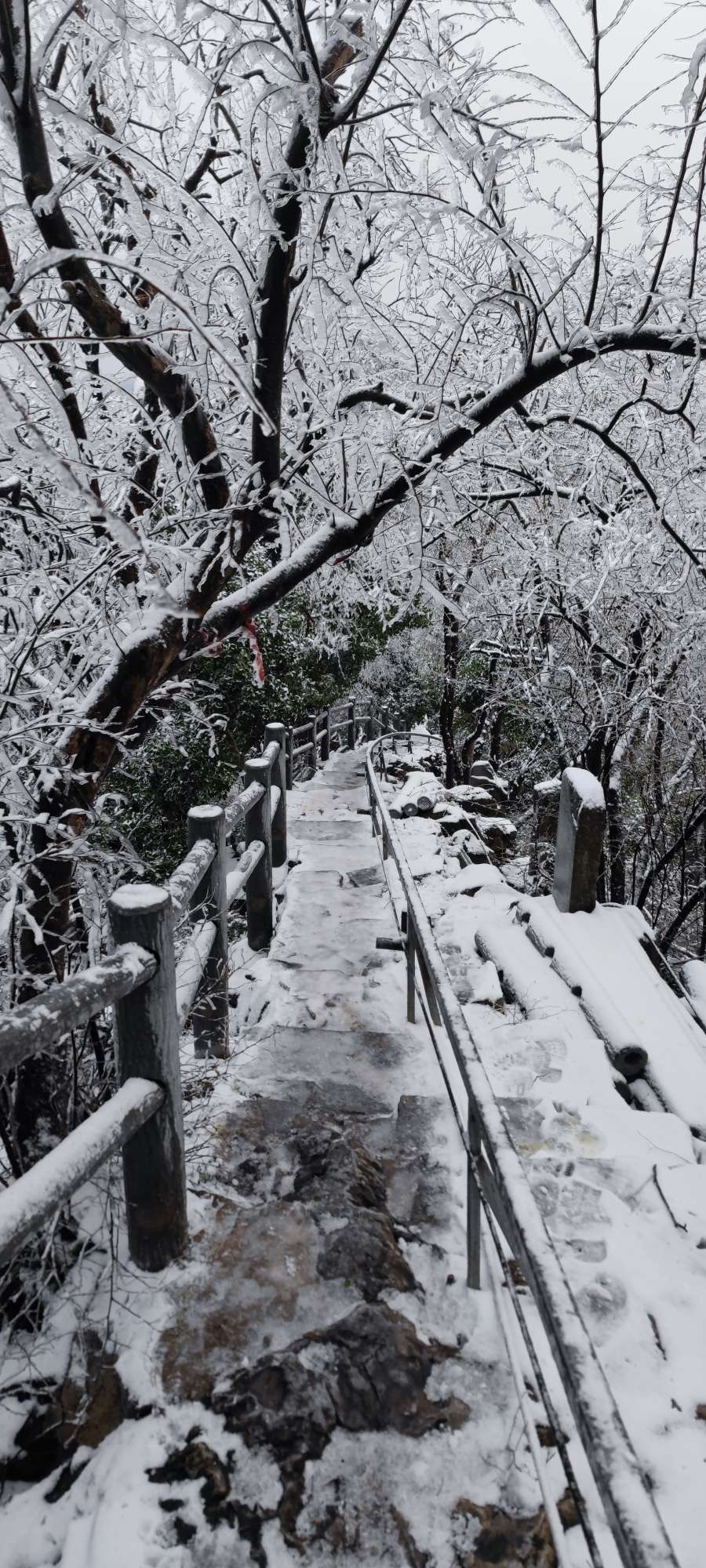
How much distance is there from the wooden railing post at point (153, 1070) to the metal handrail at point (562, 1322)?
920 millimetres

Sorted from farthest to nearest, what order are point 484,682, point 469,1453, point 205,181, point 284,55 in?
point 484,682, point 205,181, point 284,55, point 469,1453

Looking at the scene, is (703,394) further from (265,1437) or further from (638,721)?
(265,1437)

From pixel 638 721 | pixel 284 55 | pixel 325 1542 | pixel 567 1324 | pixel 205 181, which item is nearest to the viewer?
pixel 567 1324

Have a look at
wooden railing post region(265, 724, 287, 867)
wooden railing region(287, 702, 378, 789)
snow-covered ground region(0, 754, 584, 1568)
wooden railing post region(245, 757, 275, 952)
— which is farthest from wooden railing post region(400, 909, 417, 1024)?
wooden railing region(287, 702, 378, 789)

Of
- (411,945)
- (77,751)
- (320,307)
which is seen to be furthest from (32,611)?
(411,945)

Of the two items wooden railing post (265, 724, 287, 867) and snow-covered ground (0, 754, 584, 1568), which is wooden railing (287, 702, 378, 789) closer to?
wooden railing post (265, 724, 287, 867)

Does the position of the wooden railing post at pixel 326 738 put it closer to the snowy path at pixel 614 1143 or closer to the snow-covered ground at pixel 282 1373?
the snowy path at pixel 614 1143

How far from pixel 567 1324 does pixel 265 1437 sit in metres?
1.13

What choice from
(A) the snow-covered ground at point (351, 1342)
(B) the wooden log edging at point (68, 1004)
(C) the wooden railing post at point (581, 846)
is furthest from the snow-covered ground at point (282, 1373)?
(C) the wooden railing post at point (581, 846)

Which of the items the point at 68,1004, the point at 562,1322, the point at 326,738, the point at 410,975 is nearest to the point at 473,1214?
the point at 562,1322

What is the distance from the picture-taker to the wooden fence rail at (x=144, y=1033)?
5.33 feet

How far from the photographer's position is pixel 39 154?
2014 millimetres

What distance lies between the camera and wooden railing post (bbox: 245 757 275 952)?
5.21 m

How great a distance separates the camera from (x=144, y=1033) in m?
2.26
